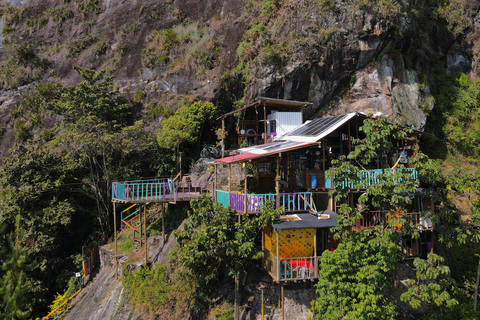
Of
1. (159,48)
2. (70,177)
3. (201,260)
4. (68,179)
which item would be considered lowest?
(201,260)

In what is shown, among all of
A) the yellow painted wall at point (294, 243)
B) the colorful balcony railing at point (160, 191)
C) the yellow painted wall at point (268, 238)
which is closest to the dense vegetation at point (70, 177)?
the colorful balcony railing at point (160, 191)

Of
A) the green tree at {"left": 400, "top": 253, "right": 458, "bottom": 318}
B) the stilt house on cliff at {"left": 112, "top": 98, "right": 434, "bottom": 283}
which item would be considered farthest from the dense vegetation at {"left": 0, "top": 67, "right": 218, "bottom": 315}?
the green tree at {"left": 400, "top": 253, "right": 458, "bottom": 318}

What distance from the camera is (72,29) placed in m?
32.4

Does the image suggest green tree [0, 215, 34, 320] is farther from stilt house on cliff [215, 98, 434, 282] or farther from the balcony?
the balcony

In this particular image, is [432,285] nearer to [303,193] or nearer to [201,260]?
[303,193]

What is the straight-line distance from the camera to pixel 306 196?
39.4 ft

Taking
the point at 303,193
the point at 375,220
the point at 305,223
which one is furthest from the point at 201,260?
the point at 375,220

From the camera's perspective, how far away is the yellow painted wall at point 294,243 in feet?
35.8

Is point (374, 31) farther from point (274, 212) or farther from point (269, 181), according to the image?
point (274, 212)

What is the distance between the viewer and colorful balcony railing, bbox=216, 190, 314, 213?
11.0m

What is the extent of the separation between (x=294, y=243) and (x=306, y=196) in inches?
84.1

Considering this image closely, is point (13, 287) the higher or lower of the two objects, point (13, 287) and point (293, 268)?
the higher

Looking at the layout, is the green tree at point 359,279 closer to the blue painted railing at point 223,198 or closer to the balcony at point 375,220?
the balcony at point 375,220

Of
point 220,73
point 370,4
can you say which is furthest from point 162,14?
point 370,4
